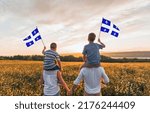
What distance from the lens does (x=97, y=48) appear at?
8.83 meters

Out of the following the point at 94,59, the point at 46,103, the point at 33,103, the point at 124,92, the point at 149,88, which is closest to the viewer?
the point at 94,59

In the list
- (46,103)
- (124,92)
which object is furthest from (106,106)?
(124,92)

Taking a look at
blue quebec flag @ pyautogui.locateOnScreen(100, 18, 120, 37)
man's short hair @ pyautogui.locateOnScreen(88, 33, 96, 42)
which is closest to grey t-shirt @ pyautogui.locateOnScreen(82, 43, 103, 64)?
man's short hair @ pyautogui.locateOnScreen(88, 33, 96, 42)

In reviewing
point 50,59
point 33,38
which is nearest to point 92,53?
point 50,59

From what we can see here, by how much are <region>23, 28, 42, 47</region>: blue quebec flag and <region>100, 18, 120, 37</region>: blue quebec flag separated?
202 centimetres

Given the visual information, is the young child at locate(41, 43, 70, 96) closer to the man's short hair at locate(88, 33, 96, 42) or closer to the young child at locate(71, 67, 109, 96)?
the young child at locate(71, 67, 109, 96)

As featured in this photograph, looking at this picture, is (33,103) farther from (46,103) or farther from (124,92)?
(124,92)

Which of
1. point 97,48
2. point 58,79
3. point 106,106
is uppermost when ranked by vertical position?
point 97,48

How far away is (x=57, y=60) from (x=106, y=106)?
214cm

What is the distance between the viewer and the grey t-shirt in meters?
8.70

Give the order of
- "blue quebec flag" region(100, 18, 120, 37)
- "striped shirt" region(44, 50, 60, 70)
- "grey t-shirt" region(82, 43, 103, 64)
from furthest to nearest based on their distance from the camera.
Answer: "blue quebec flag" region(100, 18, 120, 37) → "striped shirt" region(44, 50, 60, 70) → "grey t-shirt" region(82, 43, 103, 64)

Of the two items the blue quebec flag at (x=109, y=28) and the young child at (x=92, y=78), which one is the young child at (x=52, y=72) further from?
the blue quebec flag at (x=109, y=28)

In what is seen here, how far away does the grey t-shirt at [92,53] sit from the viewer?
8695 mm

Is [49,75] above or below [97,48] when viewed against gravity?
below
